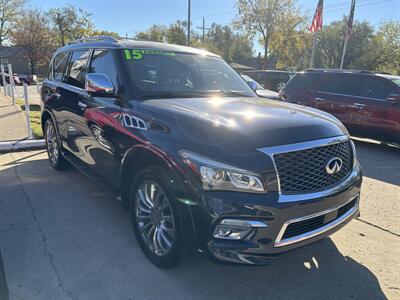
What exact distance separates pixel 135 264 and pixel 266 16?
3955cm

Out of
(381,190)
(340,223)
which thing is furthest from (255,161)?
(381,190)

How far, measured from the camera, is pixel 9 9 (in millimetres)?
56531

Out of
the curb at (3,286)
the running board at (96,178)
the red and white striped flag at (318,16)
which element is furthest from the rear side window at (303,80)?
the red and white striped flag at (318,16)

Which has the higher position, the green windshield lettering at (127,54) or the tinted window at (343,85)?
the green windshield lettering at (127,54)

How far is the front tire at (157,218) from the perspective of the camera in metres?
2.84

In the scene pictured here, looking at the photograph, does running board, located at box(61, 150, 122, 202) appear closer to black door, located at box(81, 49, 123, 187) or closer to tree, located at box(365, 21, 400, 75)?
black door, located at box(81, 49, 123, 187)

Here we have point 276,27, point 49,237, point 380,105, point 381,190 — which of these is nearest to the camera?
point 49,237

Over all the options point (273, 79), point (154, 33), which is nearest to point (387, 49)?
point (273, 79)

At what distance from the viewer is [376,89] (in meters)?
8.30

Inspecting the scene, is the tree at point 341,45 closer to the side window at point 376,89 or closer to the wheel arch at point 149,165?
the side window at point 376,89

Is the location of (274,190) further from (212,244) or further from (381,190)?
(381,190)

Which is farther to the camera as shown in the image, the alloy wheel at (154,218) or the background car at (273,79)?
the background car at (273,79)

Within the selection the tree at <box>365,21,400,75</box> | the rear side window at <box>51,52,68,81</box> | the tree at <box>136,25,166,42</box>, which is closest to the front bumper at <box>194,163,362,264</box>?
the rear side window at <box>51,52,68,81</box>

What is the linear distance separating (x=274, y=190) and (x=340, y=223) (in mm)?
856
